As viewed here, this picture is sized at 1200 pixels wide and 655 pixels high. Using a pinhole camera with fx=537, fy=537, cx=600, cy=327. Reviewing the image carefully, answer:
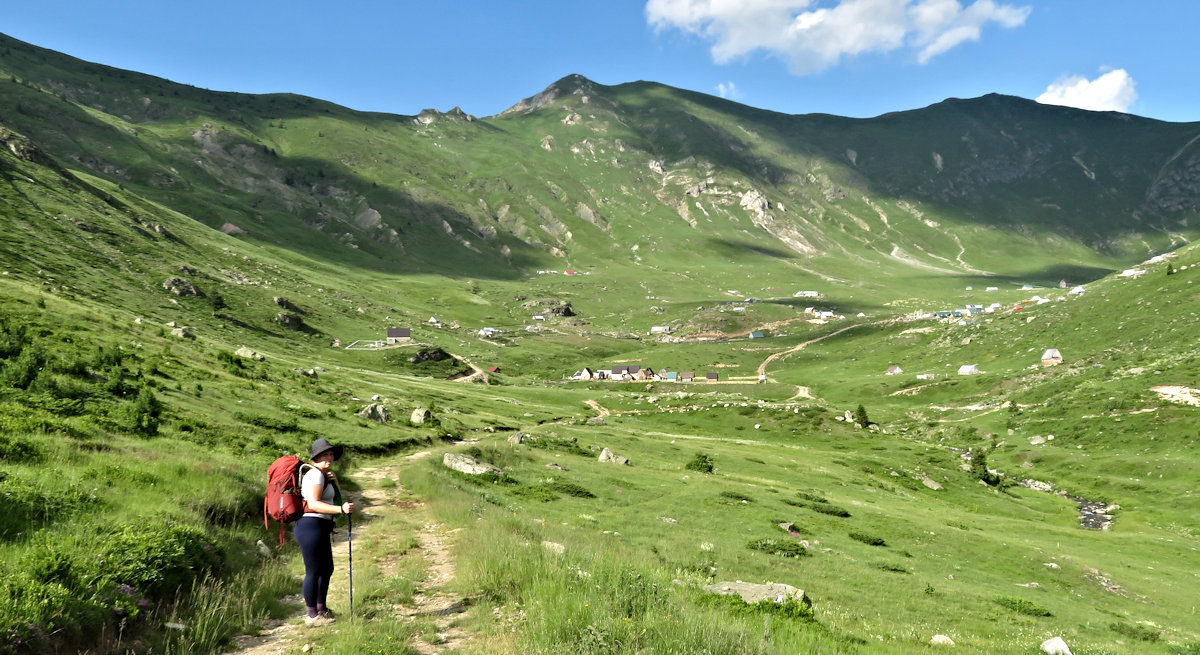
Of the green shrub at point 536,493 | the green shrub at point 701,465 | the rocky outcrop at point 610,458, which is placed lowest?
the green shrub at point 701,465

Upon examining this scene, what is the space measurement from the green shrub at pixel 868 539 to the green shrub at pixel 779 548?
→ 25.2 ft

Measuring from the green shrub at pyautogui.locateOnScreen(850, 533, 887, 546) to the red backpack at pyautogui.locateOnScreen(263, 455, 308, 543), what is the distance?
32.5 metres

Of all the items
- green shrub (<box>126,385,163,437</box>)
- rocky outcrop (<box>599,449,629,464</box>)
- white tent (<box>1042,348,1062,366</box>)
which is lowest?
rocky outcrop (<box>599,449,629,464</box>)

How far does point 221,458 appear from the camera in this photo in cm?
2105

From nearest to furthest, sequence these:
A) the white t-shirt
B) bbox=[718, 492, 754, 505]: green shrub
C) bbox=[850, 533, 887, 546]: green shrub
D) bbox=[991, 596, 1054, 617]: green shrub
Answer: the white t-shirt
bbox=[991, 596, 1054, 617]: green shrub
bbox=[850, 533, 887, 546]: green shrub
bbox=[718, 492, 754, 505]: green shrub

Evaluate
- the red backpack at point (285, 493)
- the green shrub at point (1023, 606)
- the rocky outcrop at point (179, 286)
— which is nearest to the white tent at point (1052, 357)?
the green shrub at point (1023, 606)

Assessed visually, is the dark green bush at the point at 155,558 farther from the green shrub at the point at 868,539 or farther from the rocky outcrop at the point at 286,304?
the rocky outcrop at the point at 286,304

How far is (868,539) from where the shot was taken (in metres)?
32.9

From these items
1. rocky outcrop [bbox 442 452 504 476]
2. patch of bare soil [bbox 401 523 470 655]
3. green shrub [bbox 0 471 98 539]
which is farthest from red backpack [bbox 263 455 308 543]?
rocky outcrop [bbox 442 452 504 476]

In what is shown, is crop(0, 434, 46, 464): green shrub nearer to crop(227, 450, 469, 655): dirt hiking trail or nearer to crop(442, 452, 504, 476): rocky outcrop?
crop(227, 450, 469, 655): dirt hiking trail

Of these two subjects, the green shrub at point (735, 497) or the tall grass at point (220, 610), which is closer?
the tall grass at point (220, 610)

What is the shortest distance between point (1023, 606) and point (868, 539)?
396 inches

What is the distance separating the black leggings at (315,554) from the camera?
10.7 metres

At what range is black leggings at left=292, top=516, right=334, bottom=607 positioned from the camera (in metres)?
10.7
